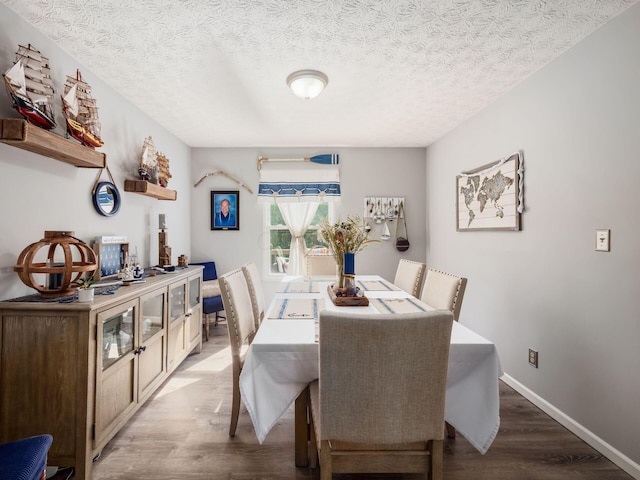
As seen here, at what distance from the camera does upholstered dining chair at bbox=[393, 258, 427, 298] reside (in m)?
2.77

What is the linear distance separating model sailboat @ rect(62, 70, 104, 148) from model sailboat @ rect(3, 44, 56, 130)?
108 millimetres

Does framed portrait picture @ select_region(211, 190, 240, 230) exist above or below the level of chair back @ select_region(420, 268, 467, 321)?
above

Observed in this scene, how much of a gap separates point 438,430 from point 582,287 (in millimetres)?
1440

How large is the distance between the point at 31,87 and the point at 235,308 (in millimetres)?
1560

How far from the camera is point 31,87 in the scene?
5.64ft

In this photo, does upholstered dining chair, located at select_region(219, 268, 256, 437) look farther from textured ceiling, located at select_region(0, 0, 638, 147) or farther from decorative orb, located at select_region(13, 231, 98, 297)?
textured ceiling, located at select_region(0, 0, 638, 147)

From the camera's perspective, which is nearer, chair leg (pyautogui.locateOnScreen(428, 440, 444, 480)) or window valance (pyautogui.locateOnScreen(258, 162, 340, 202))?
chair leg (pyautogui.locateOnScreen(428, 440, 444, 480))

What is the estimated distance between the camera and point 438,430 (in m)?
1.25

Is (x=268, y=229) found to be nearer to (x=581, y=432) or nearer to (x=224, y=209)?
(x=224, y=209)

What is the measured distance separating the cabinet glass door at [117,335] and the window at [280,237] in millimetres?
2487

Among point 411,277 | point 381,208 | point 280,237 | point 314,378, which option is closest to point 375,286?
point 411,277

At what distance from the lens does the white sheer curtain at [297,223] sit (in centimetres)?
445

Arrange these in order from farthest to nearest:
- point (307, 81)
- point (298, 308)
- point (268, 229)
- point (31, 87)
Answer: point (268, 229), point (307, 81), point (298, 308), point (31, 87)

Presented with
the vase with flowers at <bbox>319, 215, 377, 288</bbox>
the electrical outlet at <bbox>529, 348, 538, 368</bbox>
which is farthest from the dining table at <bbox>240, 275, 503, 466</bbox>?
the electrical outlet at <bbox>529, 348, 538, 368</bbox>
